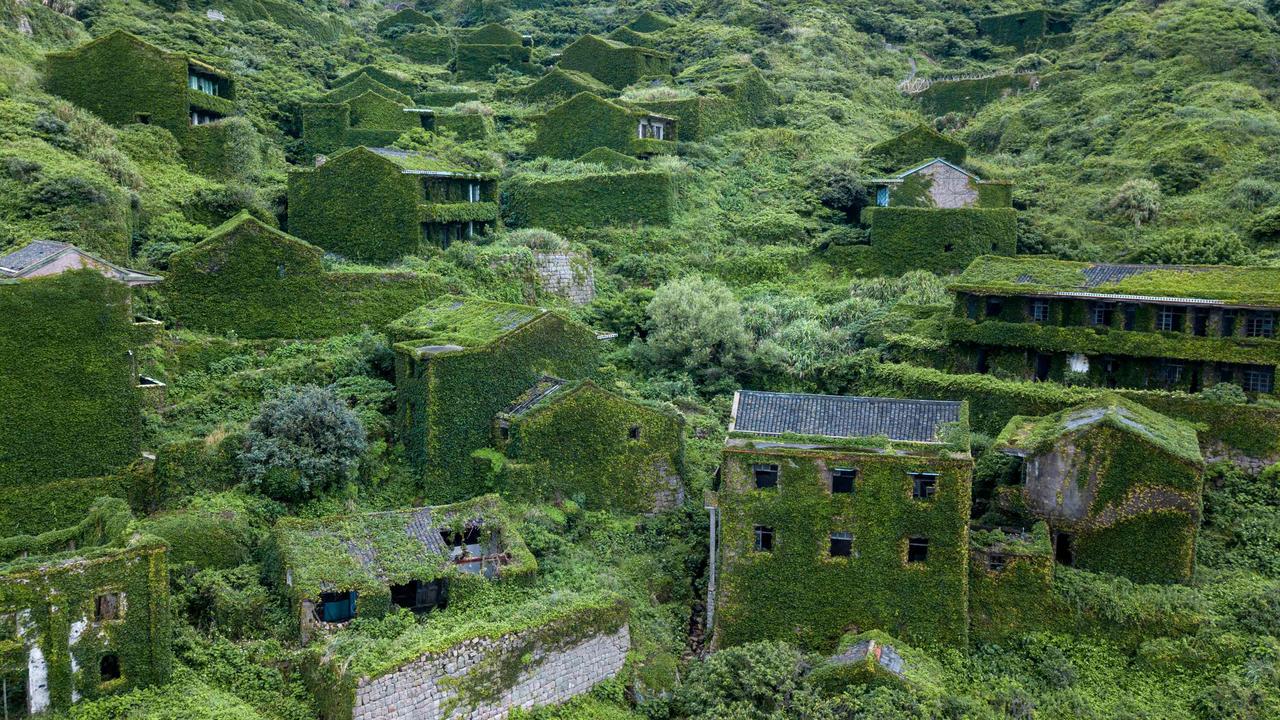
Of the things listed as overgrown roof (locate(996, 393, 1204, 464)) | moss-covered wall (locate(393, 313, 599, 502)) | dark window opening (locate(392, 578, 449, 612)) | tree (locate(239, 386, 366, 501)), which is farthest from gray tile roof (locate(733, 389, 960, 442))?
tree (locate(239, 386, 366, 501))

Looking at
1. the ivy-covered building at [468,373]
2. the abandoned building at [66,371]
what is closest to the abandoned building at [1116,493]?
the ivy-covered building at [468,373]

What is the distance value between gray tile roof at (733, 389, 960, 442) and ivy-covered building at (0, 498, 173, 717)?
15802 millimetres

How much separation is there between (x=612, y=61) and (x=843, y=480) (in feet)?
157

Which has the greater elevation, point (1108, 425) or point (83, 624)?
point (1108, 425)

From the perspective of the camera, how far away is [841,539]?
1158 inches

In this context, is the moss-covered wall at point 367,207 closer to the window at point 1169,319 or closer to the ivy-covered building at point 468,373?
the ivy-covered building at point 468,373

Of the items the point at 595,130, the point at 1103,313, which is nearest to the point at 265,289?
the point at 595,130

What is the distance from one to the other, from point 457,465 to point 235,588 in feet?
26.3

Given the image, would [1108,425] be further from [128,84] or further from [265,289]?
[128,84]

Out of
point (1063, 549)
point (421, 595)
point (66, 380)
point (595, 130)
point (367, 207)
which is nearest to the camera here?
point (421, 595)

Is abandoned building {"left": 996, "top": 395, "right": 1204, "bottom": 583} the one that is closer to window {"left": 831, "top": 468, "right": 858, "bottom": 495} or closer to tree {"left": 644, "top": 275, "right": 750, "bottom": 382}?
window {"left": 831, "top": 468, "right": 858, "bottom": 495}

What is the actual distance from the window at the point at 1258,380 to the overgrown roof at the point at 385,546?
2444cm

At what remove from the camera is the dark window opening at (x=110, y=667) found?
76.4 feet

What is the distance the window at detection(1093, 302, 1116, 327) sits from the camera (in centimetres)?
3862
